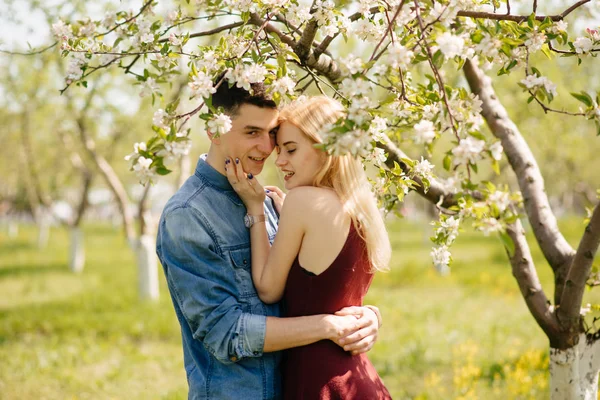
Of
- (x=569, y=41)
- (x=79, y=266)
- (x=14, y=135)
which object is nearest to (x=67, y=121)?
(x=79, y=266)

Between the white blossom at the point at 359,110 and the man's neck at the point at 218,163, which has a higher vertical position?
the white blossom at the point at 359,110

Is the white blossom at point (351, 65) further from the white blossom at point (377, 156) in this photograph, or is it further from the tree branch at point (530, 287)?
the tree branch at point (530, 287)

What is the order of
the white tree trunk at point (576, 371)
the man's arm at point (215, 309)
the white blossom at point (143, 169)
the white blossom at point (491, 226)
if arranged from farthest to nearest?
the white tree trunk at point (576, 371) < the man's arm at point (215, 309) < the white blossom at point (143, 169) < the white blossom at point (491, 226)

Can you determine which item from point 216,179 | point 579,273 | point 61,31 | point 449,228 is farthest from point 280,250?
point 579,273

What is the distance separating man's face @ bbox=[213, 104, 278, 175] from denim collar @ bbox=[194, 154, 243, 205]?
10 centimetres

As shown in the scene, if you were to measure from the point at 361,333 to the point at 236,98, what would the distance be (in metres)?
1.27

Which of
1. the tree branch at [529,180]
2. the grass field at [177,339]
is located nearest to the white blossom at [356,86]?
the tree branch at [529,180]

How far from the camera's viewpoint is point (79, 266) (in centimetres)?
1728

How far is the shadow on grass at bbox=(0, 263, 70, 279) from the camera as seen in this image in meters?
16.2

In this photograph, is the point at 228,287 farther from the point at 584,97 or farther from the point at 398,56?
the point at 584,97

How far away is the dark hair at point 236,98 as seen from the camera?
2.81 m

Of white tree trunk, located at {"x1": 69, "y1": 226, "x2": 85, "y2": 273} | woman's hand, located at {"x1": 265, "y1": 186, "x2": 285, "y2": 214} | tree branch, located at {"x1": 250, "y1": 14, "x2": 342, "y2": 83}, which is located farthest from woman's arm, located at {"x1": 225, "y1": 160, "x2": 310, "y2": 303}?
white tree trunk, located at {"x1": 69, "y1": 226, "x2": 85, "y2": 273}

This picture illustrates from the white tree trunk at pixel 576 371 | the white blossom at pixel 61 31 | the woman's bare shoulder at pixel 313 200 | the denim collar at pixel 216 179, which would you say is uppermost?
the white blossom at pixel 61 31

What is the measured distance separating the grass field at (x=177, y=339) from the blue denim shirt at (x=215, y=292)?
3094 millimetres
